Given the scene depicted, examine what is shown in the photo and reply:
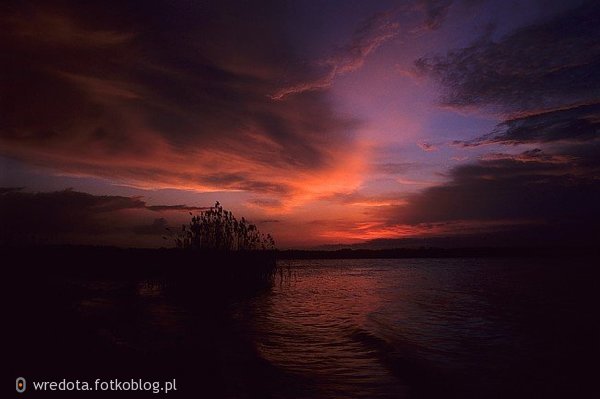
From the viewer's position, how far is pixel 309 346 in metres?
13.0

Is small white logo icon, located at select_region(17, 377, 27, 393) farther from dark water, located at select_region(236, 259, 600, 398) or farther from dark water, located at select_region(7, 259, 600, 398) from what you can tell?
dark water, located at select_region(236, 259, 600, 398)

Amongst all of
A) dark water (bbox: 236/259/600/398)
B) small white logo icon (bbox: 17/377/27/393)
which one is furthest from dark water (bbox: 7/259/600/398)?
small white logo icon (bbox: 17/377/27/393)

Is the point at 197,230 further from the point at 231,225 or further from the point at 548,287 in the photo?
the point at 548,287

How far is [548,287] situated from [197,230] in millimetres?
30269

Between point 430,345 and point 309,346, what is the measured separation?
454 centimetres

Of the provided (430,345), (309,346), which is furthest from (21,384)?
(430,345)

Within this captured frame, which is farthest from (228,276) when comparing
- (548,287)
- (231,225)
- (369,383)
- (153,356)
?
(548,287)

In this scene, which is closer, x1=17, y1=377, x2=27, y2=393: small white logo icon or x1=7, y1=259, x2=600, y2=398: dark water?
x1=17, y1=377, x2=27, y2=393: small white logo icon

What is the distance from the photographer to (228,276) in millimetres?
27656

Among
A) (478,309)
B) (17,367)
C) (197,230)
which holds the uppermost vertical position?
(197,230)

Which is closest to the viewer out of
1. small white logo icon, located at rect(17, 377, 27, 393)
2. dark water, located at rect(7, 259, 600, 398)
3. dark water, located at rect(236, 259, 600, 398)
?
small white logo icon, located at rect(17, 377, 27, 393)

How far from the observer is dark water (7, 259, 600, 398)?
8617mm

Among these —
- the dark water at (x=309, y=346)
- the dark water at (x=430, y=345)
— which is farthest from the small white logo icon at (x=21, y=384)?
the dark water at (x=430, y=345)

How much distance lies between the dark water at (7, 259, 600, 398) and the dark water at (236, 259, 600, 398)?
57mm
